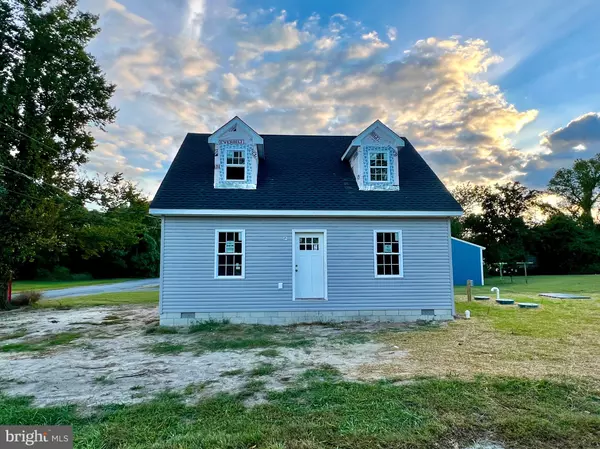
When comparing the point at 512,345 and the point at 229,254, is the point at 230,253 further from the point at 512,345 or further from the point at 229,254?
the point at 512,345

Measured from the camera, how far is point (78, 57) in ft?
46.2

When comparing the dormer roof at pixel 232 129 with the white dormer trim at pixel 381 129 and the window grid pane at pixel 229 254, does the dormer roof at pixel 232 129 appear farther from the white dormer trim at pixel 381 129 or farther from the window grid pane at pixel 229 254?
the white dormer trim at pixel 381 129

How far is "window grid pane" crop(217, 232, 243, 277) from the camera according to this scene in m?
9.09

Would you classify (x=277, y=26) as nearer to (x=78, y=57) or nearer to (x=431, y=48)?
(x=431, y=48)

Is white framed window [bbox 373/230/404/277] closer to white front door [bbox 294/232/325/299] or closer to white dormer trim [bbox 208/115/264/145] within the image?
white front door [bbox 294/232/325/299]

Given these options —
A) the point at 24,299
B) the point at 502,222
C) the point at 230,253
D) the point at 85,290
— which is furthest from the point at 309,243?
the point at 502,222

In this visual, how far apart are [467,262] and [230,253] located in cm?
2057

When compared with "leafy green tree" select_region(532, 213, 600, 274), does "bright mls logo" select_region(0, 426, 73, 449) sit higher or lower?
lower

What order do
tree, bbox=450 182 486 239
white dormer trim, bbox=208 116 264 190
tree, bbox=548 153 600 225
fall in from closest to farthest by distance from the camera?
1. white dormer trim, bbox=208 116 264 190
2. tree, bbox=450 182 486 239
3. tree, bbox=548 153 600 225

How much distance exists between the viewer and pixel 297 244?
943cm

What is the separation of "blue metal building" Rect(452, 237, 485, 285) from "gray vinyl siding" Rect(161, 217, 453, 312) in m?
16.1

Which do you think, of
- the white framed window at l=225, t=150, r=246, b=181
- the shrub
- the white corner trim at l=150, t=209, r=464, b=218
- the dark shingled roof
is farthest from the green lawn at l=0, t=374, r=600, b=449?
the shrub

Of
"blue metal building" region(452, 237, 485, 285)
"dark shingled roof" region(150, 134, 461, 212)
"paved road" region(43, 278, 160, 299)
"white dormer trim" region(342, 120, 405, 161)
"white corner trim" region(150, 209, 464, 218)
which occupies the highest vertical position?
Result: "white dormer trim" region(342, 120, 405, 161)

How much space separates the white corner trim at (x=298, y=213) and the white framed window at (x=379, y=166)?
4.46 feet
